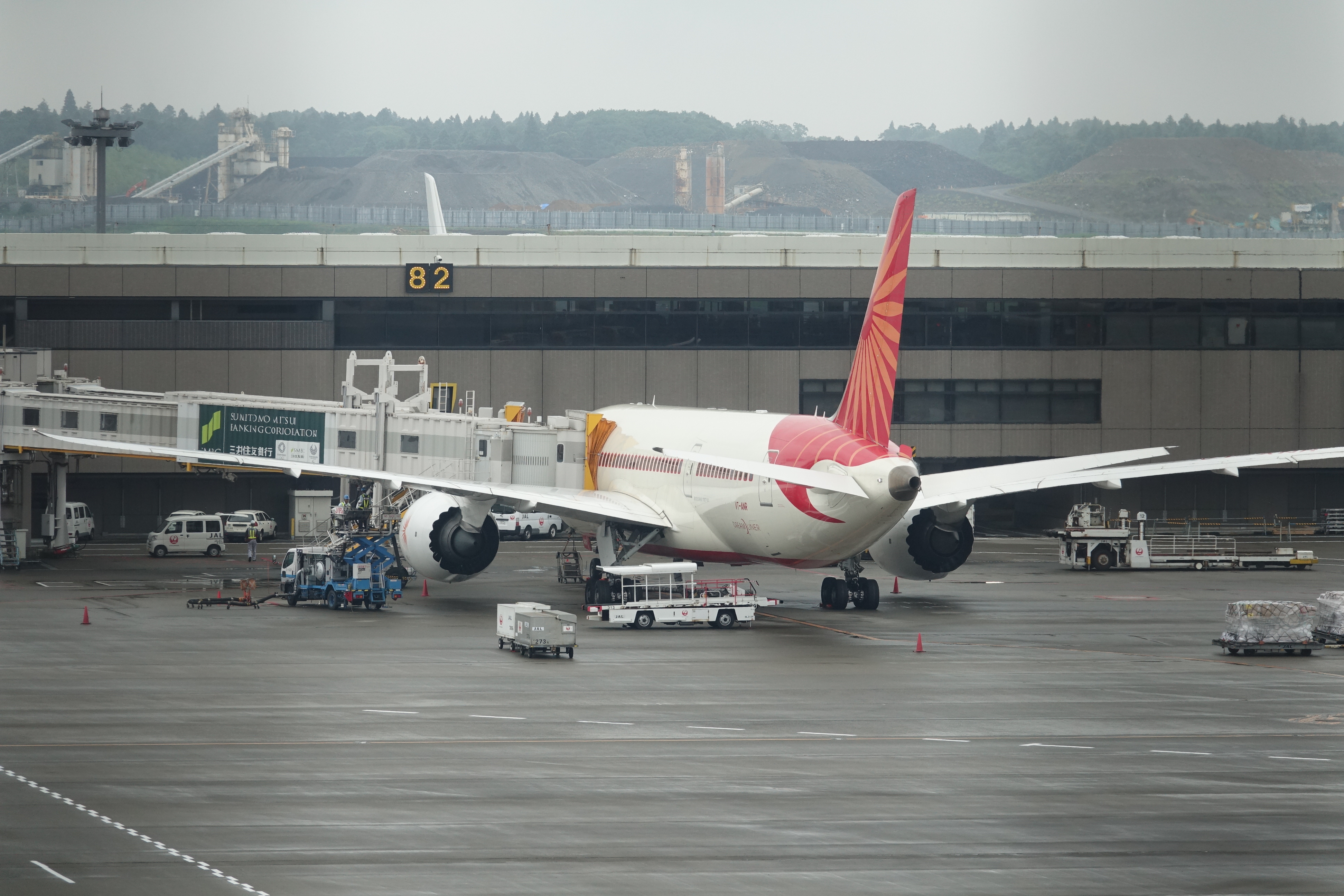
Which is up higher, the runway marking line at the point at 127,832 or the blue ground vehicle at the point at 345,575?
the blue ground vehicle at the point at 345,575

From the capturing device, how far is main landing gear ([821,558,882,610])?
47688 mm

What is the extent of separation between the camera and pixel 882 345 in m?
44.0

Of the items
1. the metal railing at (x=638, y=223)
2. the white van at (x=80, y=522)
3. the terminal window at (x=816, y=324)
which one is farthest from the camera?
the metal railing at (x=638, y=223)

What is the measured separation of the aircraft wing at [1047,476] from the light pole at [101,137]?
2399 inches

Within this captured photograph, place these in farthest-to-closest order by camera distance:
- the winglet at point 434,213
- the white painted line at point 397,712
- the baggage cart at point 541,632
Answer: the winglet at point 434,213 < the baggage cart at point 541,632 < the white painted line at point 397,712

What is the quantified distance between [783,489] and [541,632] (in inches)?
376

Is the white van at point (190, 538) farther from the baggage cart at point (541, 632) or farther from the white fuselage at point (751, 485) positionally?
the baggage cart at point (541, 632)

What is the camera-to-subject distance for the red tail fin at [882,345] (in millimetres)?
43500

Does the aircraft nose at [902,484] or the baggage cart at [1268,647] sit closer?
the baggage cart at [1268,647]

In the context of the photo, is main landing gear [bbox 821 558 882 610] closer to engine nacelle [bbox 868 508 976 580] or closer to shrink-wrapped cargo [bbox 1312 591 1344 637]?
engine nacelle [bbox 868 508 976 580]

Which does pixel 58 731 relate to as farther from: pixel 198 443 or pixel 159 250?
pixel 159 250

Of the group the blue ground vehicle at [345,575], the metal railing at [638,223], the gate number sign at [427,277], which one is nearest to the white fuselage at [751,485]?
the blue ground vehicle at [345,575]

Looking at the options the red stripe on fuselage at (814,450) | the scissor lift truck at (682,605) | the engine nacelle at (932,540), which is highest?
the red stripe on fuselage at (814,450)

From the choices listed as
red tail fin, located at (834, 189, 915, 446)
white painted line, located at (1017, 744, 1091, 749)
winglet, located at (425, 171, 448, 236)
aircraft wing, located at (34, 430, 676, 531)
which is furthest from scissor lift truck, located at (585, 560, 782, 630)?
winglet, located at (425, 171, 448, 236)
